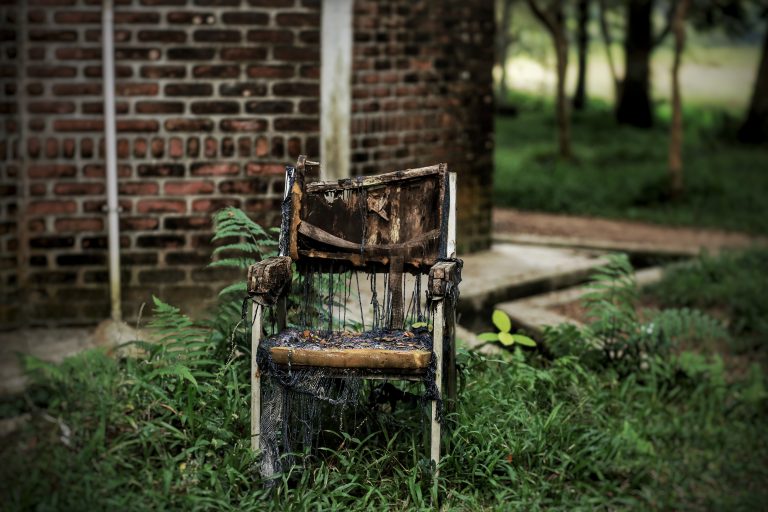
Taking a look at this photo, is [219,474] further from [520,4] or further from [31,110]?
[520,4]

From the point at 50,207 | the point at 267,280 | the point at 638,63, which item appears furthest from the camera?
the point at 638,63

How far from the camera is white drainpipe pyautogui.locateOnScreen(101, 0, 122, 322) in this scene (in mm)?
6016

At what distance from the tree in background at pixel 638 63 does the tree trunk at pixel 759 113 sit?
2193mm

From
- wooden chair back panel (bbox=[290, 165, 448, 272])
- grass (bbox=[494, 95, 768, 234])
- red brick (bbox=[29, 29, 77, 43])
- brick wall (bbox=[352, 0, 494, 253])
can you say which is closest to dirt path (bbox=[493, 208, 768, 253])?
grass (bbox=[494, 95, 768, 234])

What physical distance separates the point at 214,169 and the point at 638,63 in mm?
15355

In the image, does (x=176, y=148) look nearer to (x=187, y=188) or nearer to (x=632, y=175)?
Result: (x=187, y=188)

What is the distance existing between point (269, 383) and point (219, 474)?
435mm

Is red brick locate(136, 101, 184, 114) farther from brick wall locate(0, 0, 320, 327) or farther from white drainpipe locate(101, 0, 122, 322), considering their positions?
white drainpipe locate(101, 0, 122, 322)

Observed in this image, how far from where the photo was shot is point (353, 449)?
429cm

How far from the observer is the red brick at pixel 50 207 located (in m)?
6.09

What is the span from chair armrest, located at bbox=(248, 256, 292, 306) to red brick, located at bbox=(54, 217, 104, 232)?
95.2 inches

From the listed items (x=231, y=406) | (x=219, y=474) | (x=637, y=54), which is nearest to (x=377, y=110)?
(x=231, y=406)

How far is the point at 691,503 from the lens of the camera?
14.6ft

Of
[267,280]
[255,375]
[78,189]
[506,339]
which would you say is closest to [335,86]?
[78,189]
